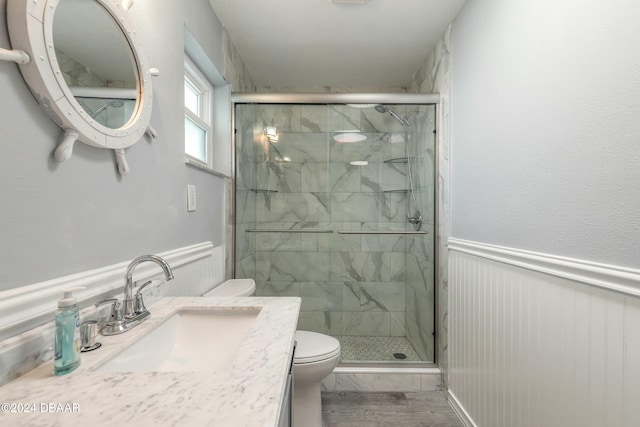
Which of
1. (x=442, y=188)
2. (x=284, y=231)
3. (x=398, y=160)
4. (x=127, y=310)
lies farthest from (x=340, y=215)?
(x=127, y=310)

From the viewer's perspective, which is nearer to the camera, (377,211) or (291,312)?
(291,312)

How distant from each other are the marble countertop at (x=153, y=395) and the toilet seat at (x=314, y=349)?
866 millimetres

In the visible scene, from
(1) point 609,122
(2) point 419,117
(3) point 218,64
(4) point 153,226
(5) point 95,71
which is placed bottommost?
(4) point 153,226

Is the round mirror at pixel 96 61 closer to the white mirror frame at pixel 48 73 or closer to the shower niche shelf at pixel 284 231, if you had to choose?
the white mirror frame at pixel 48 73

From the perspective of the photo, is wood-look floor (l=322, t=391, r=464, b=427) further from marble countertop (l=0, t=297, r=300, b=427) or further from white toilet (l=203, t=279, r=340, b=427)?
marble countertop (l=0, t=297, r=300, b=427)

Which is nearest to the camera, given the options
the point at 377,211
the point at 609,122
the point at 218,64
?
the point at 609,122

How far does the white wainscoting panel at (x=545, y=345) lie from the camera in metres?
0.79

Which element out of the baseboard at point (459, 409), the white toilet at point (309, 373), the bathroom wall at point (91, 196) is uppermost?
the bathroom wall at point (91, 196)

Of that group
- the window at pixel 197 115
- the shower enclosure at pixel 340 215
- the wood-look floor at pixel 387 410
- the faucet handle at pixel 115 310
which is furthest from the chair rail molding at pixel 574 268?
the window at pixel 197 115

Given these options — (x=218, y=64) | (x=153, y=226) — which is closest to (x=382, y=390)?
(x=153, y=226)

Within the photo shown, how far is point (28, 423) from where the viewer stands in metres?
0.44

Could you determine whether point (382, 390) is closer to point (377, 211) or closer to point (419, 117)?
point (377, 211)

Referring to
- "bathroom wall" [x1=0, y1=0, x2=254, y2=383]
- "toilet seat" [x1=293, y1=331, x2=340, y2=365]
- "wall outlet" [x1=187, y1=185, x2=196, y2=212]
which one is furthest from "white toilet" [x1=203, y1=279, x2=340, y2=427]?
"bathroom wall" [x1=0, y1=0, x2=254, y2=383]

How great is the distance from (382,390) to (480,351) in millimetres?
771
